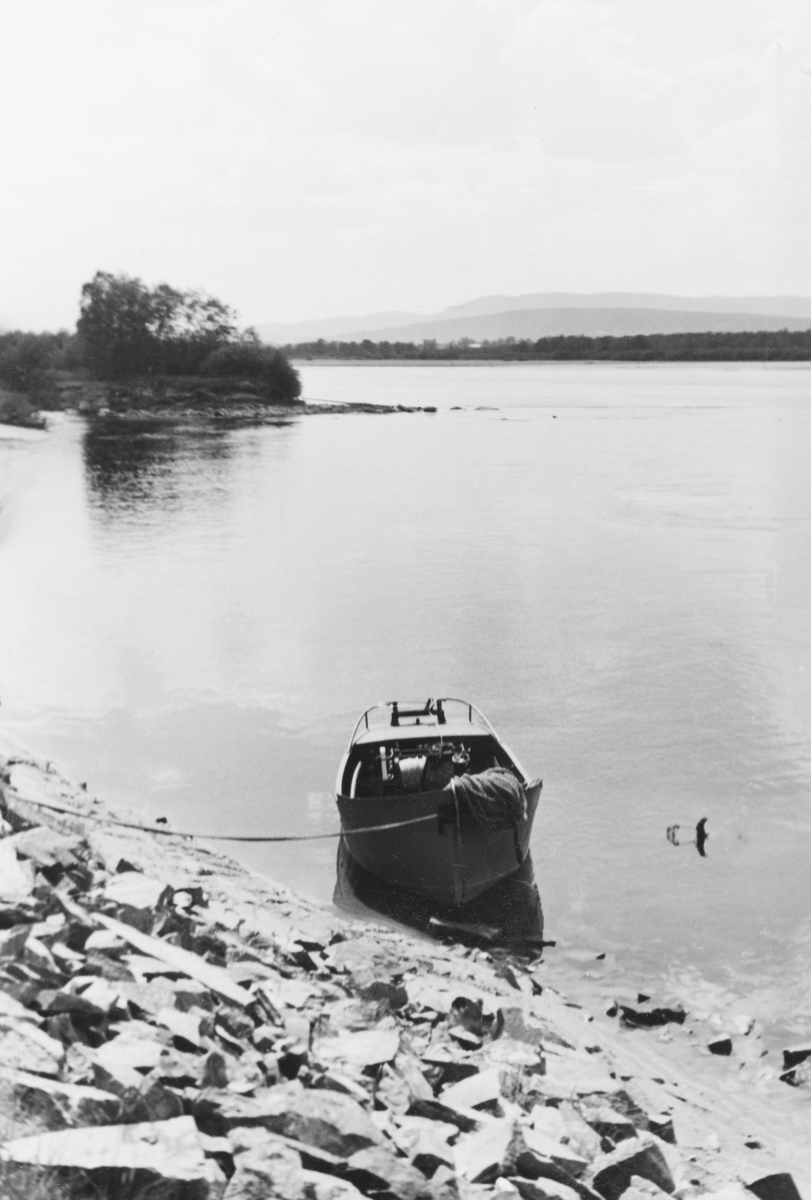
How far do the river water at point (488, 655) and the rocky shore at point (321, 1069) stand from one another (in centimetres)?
207

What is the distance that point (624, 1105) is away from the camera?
23.0ft

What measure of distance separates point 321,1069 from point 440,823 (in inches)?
275

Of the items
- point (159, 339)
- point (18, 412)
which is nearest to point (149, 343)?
point (159, 339)

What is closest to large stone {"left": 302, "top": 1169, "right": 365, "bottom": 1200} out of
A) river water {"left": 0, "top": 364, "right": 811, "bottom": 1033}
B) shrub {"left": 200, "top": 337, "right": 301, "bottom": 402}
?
river water {"left": 0, "top": 364, "right": 811, "bottom": 1033}

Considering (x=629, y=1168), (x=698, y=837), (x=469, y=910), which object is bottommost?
(x=469, y=910)

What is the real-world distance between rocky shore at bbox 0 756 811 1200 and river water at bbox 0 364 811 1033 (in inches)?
81.5

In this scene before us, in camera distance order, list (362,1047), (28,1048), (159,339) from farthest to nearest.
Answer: (159,339) → (362,1047) → (28,1048)

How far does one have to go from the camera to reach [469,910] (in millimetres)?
13594

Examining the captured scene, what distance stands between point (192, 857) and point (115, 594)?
18.6 m

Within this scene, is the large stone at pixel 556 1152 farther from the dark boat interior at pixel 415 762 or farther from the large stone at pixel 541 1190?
the dark boat interior at pixel 415 762

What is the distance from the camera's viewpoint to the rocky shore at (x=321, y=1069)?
462 centimetres

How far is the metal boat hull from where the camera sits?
13.0 m

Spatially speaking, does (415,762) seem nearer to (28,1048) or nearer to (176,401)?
(28,1048)

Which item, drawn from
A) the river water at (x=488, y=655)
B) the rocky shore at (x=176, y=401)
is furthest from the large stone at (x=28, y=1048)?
the rocky shore at (x=176, y=401)
